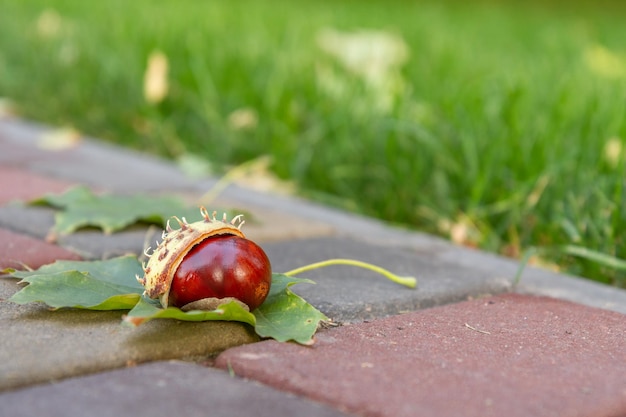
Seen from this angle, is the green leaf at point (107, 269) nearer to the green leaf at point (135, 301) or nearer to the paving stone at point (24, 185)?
the green leaf at point (135, 301)

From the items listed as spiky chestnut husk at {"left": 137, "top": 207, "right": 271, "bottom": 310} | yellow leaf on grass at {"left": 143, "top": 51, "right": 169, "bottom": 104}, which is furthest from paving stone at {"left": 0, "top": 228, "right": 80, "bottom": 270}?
yellow leaf on grass at {"left": 143, "top": 51, "right": 169, "bottom": 104}

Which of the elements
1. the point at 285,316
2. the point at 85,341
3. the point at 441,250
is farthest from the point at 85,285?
the point at 441,250

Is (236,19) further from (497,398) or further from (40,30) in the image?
(497,398)

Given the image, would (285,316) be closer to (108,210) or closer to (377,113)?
(108,210)

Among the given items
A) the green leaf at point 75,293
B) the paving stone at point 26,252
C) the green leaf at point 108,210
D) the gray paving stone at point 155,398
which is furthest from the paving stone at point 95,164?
the gray paving stone at point 155,398

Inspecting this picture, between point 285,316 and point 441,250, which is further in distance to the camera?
point 441,250

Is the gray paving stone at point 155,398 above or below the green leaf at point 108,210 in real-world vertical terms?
above
